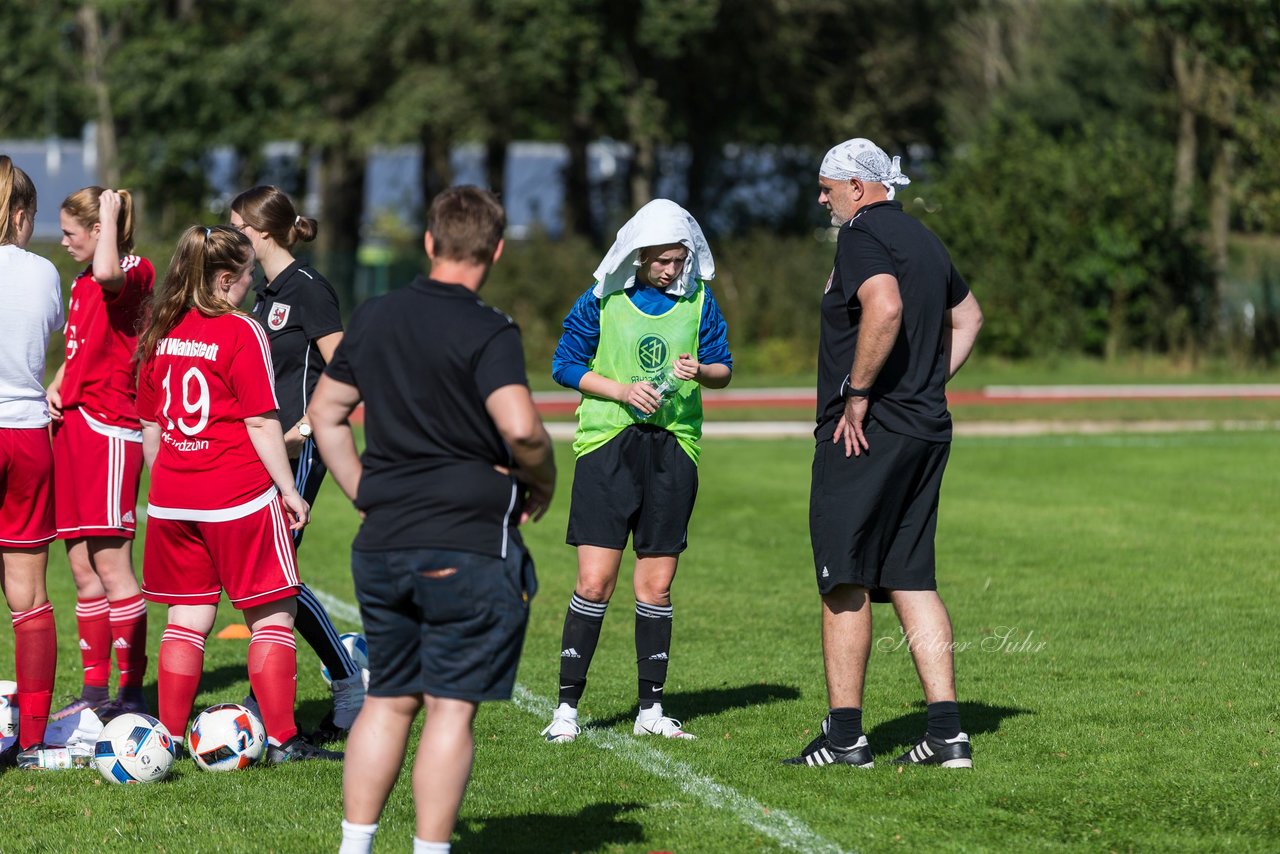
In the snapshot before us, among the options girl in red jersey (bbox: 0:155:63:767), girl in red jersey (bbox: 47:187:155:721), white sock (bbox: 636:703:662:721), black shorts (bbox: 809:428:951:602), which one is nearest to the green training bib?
black shorts (bbox: 809:428:951:602)

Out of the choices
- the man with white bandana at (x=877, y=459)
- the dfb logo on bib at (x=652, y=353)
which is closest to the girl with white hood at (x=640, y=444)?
the dfb logo on bib at (x=652, y=353)

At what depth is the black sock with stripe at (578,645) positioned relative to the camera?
258 inches

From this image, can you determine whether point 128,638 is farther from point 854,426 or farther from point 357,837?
point 854,426

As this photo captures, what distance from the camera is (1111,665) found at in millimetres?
7613

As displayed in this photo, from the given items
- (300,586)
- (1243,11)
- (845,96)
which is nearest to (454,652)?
(300,586)

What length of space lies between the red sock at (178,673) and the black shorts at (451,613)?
1815 millimetres

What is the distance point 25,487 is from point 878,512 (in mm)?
3205

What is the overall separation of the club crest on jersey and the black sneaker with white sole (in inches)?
103

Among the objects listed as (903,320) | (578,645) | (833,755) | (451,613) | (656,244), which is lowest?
(833,755)

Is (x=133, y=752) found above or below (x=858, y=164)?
below

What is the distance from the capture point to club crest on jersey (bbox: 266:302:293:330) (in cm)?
631

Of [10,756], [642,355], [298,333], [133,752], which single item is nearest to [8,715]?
[10,756]

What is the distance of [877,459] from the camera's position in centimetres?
577
